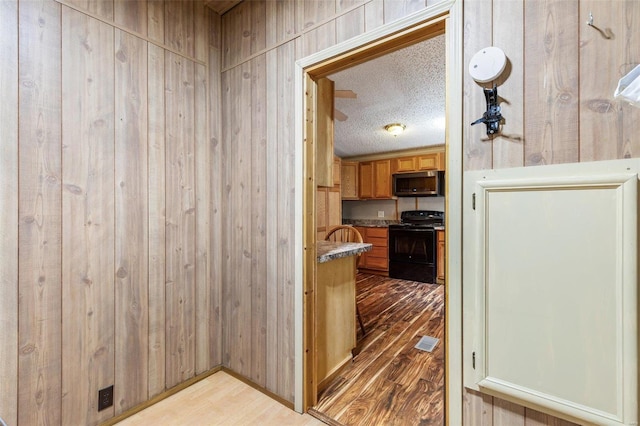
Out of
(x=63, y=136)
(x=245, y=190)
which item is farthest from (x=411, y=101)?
(x=63, y=136)

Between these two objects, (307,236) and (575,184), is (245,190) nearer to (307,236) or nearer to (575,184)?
(307,236)

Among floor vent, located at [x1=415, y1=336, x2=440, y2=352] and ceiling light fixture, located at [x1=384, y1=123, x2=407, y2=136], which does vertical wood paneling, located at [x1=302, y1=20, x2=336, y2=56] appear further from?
ceiling light fixture, located at [x1=384, y1=123, x2=407, y2=136]

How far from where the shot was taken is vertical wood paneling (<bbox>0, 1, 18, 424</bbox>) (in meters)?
1.39

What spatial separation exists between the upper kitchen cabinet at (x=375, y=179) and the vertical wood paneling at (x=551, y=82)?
15.4ft

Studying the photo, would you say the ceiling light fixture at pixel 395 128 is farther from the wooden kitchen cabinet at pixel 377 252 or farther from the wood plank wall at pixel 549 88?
the wood plank wall at pixel 549 88

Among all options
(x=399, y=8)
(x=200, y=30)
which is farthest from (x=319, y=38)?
(x=200, y=30)

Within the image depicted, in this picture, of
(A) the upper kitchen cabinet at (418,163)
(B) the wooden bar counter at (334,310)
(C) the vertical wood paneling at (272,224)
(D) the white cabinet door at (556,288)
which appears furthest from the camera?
(A) the upper kitchen cabinet at (418,163)

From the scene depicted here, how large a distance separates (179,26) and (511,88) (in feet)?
6.64

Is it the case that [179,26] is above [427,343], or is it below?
above

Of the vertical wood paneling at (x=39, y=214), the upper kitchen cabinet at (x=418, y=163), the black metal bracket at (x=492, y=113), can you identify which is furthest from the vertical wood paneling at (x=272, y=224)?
the upper kitchen cabinet at (x=418, y=163)

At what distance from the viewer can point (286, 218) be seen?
6.23 ft

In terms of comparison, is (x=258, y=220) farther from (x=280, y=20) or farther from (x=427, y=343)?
(x=427, y=343)

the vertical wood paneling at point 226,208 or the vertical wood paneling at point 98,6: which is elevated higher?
the vertical wood paneling at point 98,6

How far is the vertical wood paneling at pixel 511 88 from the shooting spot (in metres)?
1.14
